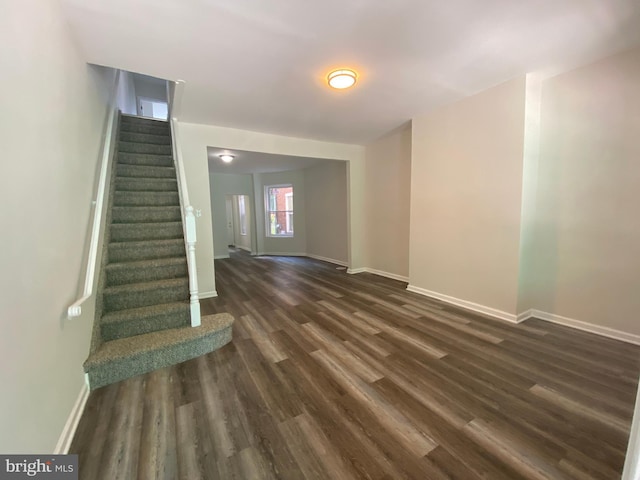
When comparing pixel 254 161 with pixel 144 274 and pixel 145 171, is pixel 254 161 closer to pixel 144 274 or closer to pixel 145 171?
pixel 145 171

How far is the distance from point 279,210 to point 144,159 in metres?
4.26

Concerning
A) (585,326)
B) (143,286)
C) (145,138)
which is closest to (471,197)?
(585,326)

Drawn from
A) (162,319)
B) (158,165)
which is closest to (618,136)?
(162,319)

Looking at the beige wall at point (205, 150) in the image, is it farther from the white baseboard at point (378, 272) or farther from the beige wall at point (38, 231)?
the white baseboard at point (378, 272)

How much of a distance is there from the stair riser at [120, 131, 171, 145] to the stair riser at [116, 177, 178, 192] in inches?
42.7

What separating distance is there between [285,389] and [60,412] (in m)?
1.28

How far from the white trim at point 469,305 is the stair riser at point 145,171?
161 inches

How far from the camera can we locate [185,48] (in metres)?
2.15

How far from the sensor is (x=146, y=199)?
3.56 m

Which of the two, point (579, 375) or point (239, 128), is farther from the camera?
point (239, 128)

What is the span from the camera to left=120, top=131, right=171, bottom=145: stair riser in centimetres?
429

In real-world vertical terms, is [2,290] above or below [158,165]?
below

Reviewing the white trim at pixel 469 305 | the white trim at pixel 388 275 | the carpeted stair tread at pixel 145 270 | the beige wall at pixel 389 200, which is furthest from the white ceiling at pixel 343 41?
the white trim at pixel 388 275

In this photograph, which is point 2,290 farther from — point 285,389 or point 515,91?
point 515,91
